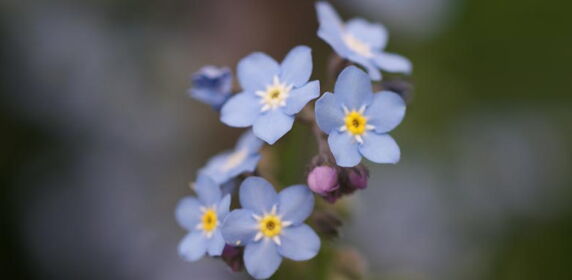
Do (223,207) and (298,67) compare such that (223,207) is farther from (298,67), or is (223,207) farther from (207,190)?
(298,67)

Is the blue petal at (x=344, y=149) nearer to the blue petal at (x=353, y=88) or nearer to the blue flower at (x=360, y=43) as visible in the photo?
the blue petal at (x=353, y=88)

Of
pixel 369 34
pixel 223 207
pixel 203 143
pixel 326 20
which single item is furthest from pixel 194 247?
pixel 203 143

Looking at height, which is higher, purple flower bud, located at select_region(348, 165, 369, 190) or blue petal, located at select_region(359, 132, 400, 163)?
blue petal, located at select_region(359, 132, 400, 163)

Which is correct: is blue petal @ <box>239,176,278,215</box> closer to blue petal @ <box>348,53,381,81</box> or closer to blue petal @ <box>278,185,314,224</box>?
blue petal @ <box>278,185,314,224</box>

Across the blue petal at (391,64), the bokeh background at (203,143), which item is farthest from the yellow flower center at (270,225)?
the bokeh background at (203,143)

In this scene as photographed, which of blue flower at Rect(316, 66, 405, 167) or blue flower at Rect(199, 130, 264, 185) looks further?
blue flower at Rect(199, 130, 264, 185)

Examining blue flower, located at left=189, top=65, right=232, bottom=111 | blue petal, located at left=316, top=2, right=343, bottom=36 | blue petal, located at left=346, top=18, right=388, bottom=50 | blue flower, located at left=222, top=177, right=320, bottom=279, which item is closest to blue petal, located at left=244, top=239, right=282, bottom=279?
blue flower, located at left=222, top=177, right=320, bottom=279

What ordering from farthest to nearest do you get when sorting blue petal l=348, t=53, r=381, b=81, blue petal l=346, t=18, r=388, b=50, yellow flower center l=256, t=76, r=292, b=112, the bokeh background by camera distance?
the bokeh background < blue petal l=346, t=18, r=388, b=50 < blue petal l=348, t=53, r=381, b=81 < yellow flower center l=256, t=76, r=292, b=112

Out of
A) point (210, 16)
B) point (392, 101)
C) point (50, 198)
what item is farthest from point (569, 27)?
point (50, 198)

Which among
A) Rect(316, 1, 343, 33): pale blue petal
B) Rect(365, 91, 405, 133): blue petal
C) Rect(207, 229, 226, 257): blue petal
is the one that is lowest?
Rect(207, 229, 226, 257): blue petal
